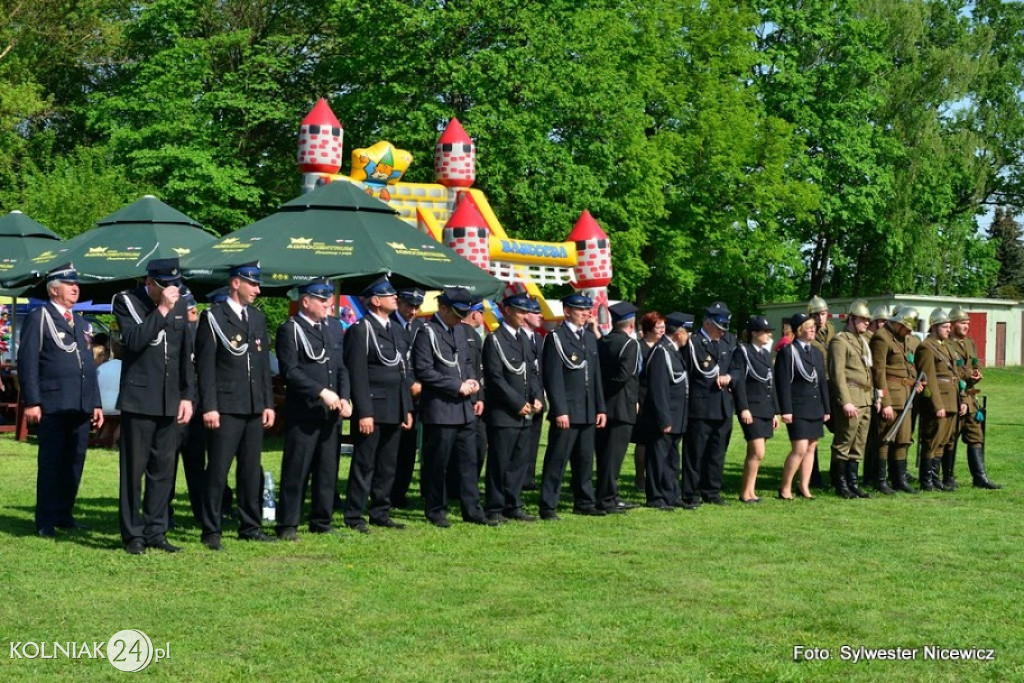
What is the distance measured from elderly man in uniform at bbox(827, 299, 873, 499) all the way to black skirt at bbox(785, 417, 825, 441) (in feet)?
1.58

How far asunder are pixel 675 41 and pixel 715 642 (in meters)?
34.0

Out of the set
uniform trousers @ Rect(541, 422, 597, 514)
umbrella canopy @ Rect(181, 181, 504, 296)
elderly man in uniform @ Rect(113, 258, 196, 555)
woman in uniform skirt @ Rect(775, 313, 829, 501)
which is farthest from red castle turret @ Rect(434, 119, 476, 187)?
elderly man in uniform @ Rect(113, 258, 196, 555)

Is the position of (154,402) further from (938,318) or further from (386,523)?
(938,318)

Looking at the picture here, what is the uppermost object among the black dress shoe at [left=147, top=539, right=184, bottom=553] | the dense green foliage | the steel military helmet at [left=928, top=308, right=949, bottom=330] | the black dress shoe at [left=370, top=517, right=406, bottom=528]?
the dense green foliage

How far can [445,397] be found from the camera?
36.7 feet

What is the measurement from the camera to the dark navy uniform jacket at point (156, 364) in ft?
30.6

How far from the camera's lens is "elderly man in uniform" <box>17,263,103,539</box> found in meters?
10.1

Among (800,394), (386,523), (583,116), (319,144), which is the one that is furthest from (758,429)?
(583,116)

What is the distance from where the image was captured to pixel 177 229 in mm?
17672

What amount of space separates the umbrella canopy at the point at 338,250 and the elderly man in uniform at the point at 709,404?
8.23 feet

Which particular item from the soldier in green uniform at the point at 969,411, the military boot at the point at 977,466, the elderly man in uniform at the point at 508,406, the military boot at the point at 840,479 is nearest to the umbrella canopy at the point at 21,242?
the elderly man in uniform at the point at 508,406

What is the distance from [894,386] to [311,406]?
22.5ft

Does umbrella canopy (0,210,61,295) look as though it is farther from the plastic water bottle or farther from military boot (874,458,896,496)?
military boot (874,458,896,496)

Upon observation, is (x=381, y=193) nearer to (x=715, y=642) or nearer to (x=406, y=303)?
(x=406, y=303)
